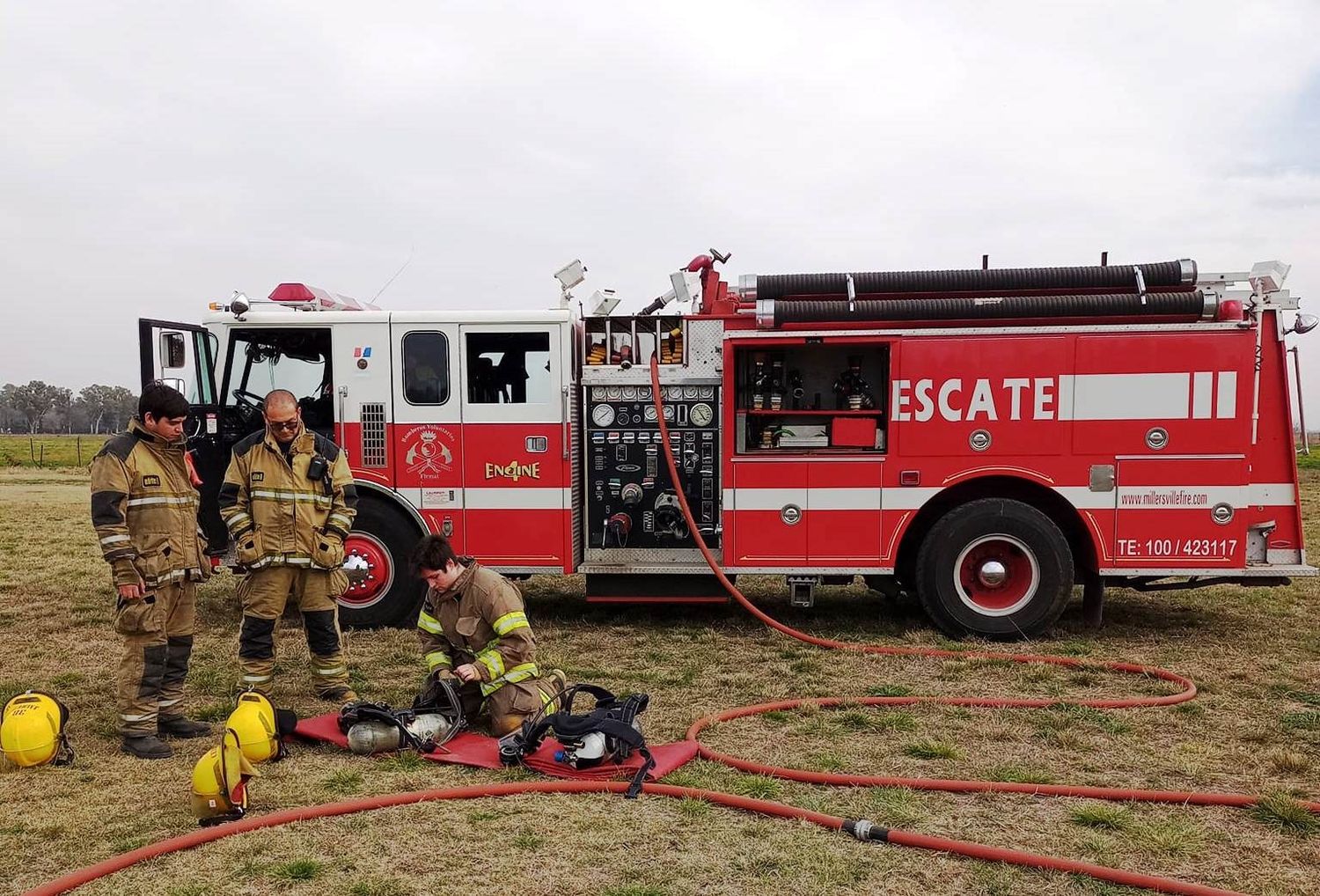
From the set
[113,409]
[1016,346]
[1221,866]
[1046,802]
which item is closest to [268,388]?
[1016,346]

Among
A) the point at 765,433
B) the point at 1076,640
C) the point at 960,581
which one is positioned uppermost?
the point at 765,433

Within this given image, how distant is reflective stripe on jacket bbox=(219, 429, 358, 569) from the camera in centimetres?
568

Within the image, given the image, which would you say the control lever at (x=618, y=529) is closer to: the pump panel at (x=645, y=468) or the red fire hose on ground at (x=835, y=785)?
the pump panel at (x=645, y=468)

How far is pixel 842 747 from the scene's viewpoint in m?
5.09

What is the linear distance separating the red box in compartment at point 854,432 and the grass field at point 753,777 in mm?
1556

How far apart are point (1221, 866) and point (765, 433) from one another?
4653 mm

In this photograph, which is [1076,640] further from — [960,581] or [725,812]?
[725,812]

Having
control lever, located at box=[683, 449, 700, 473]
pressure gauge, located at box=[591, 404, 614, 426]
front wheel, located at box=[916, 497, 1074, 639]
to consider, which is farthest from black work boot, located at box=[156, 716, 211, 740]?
front wheel, located at box=[916, 497, 1074, 639]

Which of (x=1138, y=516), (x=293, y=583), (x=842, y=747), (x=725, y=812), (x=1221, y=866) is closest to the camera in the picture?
(x=1221, y=866)

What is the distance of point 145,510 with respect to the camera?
16.9ft

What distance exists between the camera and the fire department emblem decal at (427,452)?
7797 millimetres

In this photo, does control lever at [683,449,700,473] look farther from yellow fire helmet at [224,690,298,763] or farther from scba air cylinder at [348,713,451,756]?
yellow fire helmet at [224,690,298,763]

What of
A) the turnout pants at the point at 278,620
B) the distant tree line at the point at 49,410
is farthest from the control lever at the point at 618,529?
the distant tree line at the point at 49,410

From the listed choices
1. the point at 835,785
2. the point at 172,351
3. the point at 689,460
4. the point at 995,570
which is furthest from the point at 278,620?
the point at 995,570
